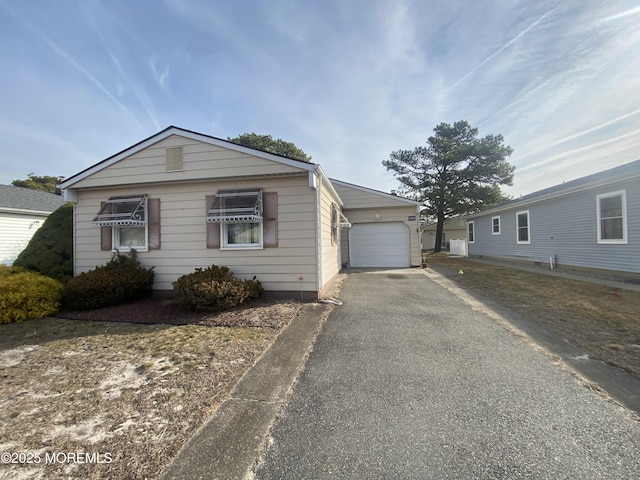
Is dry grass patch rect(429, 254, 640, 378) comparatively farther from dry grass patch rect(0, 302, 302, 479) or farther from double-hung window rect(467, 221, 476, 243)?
double-hung window rect(467, 221, 476, 243)

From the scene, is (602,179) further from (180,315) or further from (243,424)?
(180,315)

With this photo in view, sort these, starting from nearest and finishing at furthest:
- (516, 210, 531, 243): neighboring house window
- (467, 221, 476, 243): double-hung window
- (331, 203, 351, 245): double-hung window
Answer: (331, 203, 351, 245): double-hung window < (516, 210, 531, 243): neighboring house window < (467, 221, 476, 243): double-hung window

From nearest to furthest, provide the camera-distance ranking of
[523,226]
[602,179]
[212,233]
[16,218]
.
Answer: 1. [212,233]
2. [602,179]
3. [16,218]
4. [523,226]

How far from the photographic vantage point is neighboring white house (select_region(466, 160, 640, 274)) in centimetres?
809

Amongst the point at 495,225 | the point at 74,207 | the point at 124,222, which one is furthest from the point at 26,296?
the point at 495,225

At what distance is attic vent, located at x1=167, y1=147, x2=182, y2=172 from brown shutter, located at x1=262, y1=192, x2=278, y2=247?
96.2 inches

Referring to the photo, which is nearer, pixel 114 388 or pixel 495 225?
pixel 114 388

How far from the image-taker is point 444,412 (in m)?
2.22

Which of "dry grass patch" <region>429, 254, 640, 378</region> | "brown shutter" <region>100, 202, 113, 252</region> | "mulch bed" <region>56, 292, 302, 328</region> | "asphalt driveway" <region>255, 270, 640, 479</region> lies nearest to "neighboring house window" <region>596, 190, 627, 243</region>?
"dry grass patch" <region>429, 254, 640, 378</region>

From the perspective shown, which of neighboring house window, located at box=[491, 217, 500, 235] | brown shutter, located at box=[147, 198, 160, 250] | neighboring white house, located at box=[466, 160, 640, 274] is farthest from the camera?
neighboring house window, located at box=[491, 217, 500, 235]

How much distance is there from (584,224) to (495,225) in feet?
22.1

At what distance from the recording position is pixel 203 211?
21.5 ft

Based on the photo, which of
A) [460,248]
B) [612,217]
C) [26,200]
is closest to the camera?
[612,217]

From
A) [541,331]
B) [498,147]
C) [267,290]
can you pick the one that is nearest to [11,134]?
[267,290]
